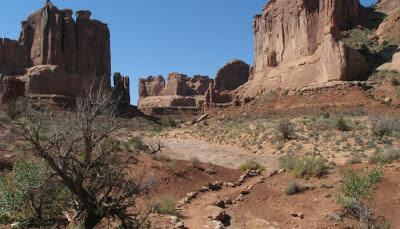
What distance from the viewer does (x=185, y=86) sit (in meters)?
111

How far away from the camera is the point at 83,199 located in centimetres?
623

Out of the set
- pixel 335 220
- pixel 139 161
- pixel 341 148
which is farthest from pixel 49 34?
pixel 335 220

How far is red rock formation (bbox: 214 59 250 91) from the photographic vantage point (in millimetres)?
86188

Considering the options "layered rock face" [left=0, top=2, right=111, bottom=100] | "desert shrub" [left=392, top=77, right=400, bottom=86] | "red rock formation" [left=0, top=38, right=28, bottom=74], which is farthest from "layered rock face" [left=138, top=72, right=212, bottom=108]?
"desert shrub" [left=392, top=77, right=400, bottom=86]

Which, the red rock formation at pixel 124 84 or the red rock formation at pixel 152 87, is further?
the red rock formation at pixel 152 87

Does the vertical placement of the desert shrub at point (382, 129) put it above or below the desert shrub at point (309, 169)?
above

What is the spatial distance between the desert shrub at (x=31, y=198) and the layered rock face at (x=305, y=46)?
3306 cm

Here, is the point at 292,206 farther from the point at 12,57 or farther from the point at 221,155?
the point at 12,57

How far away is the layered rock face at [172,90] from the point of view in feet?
330

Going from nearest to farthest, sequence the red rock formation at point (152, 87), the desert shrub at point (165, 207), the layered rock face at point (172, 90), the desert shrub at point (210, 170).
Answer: the desert shrub at point (165, 207) < the desert shrub at point (210, 170) < the layered rock face at point (172, 90) < the red rock formation at point (152, 87)


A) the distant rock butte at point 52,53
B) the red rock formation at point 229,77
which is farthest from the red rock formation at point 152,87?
the distant rock butte at point 52,53

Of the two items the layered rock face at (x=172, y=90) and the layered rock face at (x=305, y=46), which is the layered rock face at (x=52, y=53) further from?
the layered rock face at (x=172, y=90)

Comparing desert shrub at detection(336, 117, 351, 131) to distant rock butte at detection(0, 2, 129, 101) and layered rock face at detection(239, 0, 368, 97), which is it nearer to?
layered rock face at detection(239, 0, 368, 97)

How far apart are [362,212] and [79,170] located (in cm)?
693
